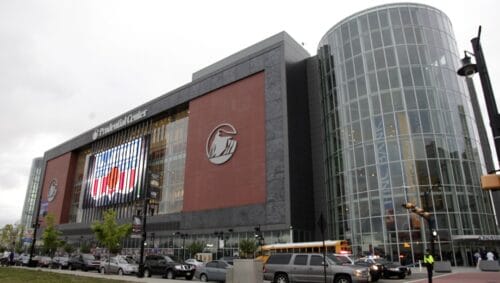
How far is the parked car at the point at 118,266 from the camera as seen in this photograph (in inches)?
1248

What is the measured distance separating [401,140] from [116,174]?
54.0m

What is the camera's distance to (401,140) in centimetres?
4053

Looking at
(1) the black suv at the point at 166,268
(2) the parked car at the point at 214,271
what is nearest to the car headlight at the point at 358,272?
(2) the parked car at the point at 214,271

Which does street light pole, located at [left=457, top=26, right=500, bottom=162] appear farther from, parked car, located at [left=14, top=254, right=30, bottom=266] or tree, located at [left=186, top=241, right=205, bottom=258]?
parked car, located at [left=14, top=254, right=30, bottom=266]

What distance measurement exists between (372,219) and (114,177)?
171 feet

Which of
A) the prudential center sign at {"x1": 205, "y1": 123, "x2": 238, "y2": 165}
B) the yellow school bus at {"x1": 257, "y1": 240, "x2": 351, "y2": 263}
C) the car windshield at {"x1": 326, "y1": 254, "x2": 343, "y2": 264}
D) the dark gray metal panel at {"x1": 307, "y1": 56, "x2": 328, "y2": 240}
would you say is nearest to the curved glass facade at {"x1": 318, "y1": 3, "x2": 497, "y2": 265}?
the dark gray metal panel at {"x1": 307, "y1": 56, "x2": 328, "y2": 240}

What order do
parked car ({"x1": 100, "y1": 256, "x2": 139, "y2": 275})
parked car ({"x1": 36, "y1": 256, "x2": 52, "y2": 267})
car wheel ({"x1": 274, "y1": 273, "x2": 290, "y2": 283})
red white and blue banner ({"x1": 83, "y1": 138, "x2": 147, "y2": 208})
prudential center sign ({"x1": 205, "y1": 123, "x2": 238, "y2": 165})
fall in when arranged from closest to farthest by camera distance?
car wheel ({"x1": 274, "y1": 273, "x2": 290, "y2": 283}) → parked car ({"x1": 100, "y1": 256, "x2": 139, "y2": 275}) → parked car ({"x1": 36, "y1": 256, "x2": 52, "y2": 267}) → prudential center sign ({"x1": 205, "y1": 123, "x2": 238, "y2": 165}) → red white and blue banner ({"x1": 83, "y1": 138, "x2": 147, "y2": 208})

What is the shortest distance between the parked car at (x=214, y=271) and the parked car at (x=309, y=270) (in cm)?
479

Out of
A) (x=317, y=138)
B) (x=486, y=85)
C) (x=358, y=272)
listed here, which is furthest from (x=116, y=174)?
(x=486, y=85)

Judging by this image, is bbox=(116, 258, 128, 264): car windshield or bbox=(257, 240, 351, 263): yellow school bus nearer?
bbox=(257, 240, 351, 263): yellow school bus

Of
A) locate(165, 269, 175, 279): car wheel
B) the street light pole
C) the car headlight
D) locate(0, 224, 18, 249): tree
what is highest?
locate(0, 224, 18, 249): tree

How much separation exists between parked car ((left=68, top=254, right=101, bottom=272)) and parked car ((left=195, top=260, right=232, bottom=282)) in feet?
48.8

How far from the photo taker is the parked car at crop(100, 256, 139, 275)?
104ft

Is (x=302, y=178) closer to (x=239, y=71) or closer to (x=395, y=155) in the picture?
(x=395, y=155)
